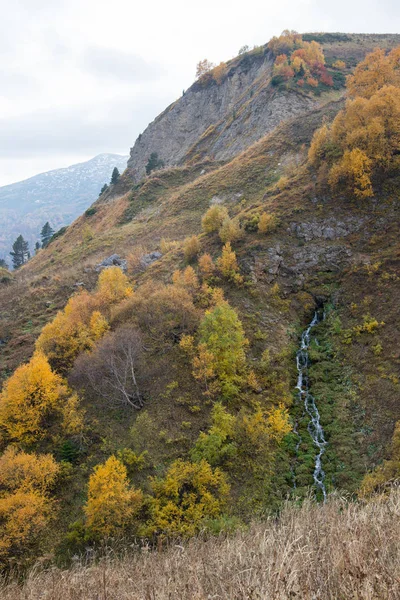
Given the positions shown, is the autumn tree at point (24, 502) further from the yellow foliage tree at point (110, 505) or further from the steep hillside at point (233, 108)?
the steep hillside at point (233, 108)

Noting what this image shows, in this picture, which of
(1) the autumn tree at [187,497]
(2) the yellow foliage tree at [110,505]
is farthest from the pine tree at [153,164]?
(2) the yellow foliage tree at [110,505]

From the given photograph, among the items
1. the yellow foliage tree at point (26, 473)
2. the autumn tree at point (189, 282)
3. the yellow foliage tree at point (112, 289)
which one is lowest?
the yellow foliage tree at point (26, 473)

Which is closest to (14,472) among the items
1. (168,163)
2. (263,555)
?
(263,555)

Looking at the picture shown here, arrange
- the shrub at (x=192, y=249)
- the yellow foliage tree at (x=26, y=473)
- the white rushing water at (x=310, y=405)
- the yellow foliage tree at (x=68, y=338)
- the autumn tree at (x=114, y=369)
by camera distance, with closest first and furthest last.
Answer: the yellow foliage tree at (x=26, y=473)
the white rushing water at (x=310, y=405)
the autumn tree at (x=114, y=369)
the yellow foliage tree at (x=68, y=338)
the shrub at (x=192, y=249)

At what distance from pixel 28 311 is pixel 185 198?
127 ft

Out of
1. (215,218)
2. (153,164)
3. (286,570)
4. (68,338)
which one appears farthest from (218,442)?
(153,164)

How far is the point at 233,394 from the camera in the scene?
87.5ft

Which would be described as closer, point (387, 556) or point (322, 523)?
point (387, 556)

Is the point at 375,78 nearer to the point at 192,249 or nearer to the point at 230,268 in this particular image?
the point at 192,249

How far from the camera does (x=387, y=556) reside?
5.45 metres

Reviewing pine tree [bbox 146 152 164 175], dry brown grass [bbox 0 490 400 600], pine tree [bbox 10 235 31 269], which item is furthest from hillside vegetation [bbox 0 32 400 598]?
pine tree [bbox 10 235 31 269]

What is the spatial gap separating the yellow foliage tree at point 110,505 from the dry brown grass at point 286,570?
10.9 m

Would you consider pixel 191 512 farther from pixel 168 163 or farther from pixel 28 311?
pixel 168 163

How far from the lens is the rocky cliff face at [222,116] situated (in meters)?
78.2
